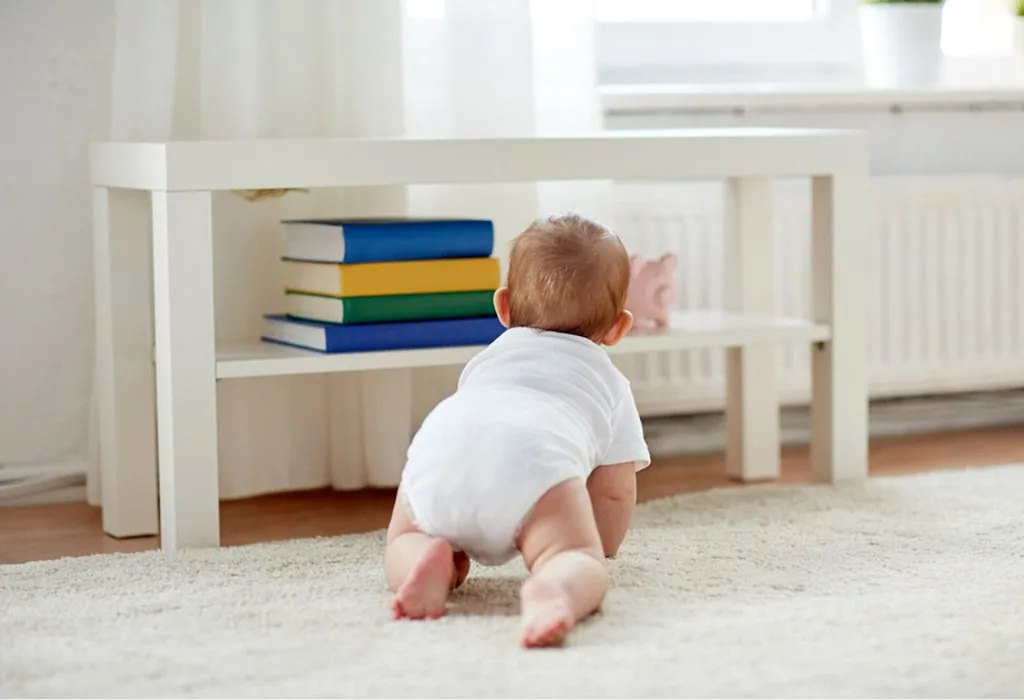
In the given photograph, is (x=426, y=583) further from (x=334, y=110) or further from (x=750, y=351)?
(x=750, y=351)

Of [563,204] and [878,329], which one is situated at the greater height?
[563,204]

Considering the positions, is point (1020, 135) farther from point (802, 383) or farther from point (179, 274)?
point (179, 274)

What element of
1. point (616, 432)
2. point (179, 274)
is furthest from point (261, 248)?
point (616, 432)

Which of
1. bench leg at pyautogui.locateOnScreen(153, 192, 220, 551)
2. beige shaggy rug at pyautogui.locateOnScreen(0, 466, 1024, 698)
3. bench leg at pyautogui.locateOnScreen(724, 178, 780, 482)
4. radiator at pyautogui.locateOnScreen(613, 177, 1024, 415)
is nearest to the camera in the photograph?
beige shaggy rug at pyautogui.locateOnScreen(0, 466, 1024, 698)

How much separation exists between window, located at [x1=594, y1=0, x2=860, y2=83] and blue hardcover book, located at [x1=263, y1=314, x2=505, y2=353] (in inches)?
30.7

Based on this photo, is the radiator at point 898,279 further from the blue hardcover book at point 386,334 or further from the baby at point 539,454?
the baby at point 539,454

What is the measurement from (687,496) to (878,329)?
711 mm

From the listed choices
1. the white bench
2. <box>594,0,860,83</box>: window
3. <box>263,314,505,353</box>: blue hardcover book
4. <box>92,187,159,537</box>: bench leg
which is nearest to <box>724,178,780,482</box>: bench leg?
the white bench

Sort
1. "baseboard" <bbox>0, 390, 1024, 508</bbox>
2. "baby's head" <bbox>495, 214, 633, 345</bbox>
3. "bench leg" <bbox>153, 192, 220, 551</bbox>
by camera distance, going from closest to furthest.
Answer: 1. "baby's head" <bbox>495, 214, 633, 345</bbox>
2. "bench leg" <bbox>153, 192, 220, 551</bbox>
3. "baseboard" <bbox>0, 390, 1024, 508</bbox>

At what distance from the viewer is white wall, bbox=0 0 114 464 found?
6.82 feet

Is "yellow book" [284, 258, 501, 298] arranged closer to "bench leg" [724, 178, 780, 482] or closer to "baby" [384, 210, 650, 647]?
"baby" [384, 210, 650, 647]

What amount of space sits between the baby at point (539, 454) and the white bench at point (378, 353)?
0.32 m

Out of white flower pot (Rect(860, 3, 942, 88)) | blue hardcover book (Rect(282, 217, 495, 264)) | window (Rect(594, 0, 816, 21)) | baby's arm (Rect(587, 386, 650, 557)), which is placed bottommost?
baby's arm (Rect(587, 386, 650, 557))

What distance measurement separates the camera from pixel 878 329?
256 centimetres
